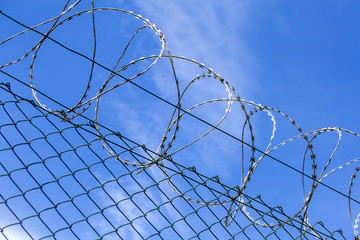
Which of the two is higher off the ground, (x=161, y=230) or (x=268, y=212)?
(x=268, y=212)

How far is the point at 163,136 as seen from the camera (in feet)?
20.4

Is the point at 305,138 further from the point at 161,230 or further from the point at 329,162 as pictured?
the point at 161,230

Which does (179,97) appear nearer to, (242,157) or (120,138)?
(242,157)

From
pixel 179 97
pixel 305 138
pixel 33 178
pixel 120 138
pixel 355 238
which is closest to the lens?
pixel 33 178

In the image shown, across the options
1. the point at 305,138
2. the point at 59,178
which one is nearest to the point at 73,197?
the point at 59,178

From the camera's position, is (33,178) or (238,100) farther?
(238,100)

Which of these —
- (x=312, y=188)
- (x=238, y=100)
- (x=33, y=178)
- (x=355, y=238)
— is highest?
(x=238, y=100)

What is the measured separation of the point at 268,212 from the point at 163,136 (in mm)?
2197

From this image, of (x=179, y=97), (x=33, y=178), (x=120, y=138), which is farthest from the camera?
(x=179, y=97)

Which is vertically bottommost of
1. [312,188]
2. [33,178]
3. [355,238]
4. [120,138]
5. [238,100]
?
[33,178]

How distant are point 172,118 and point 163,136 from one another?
0.23 meters

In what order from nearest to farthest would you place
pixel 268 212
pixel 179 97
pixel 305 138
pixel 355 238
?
pixel 268 212 → pixel 355 238 → pixel 179 97 → pixel 305 138

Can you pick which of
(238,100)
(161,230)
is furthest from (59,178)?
(238,100)

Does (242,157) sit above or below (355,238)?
above
